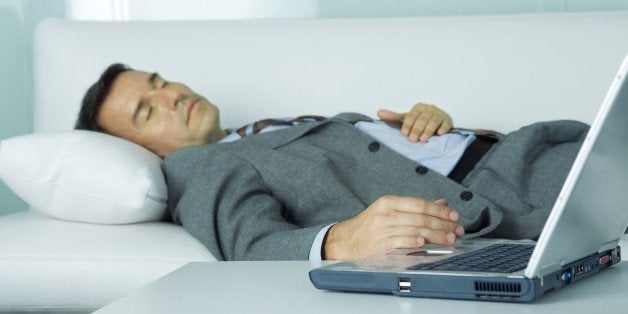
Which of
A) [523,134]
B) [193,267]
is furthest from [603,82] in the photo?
[193,267]

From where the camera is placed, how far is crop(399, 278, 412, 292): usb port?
0.90 m

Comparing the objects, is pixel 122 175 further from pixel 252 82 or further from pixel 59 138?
pixel 252 82

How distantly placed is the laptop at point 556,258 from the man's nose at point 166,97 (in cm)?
137

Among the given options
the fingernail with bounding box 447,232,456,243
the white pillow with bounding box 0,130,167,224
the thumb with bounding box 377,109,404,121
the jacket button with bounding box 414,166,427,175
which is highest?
the fingernail with bounding box 447,232,456,243

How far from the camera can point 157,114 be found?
2.38 m

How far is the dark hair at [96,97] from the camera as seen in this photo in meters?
2.41

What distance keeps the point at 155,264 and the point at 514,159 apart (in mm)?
743

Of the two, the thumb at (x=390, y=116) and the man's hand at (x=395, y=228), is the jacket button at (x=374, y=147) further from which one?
the man's hand at (x=395, y=228)

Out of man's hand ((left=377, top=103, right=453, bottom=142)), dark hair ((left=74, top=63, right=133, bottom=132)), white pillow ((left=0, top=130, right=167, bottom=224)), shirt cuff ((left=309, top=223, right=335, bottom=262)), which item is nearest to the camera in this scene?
shirt cuff ((left=309, top=223, right=335, bottom=262))

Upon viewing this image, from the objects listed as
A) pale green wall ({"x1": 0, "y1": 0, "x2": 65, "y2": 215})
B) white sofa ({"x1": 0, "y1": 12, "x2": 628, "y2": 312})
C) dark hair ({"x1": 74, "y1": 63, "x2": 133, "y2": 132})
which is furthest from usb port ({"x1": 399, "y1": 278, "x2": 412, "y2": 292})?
pale green wall ({"x1": 0, "y1": 0, "x2": 65, "y2": 215})

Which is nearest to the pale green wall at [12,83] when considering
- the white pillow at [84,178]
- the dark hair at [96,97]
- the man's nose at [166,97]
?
the dark hair at [96,97]

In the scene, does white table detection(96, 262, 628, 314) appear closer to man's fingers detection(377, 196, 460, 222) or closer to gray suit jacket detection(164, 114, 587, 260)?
man's fingers detection(377, 196, 460, 222)

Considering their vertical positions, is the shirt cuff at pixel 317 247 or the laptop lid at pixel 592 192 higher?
the laptop lid at pixel 592 192

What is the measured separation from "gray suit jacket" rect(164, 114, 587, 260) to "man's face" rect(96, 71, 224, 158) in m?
0.23
